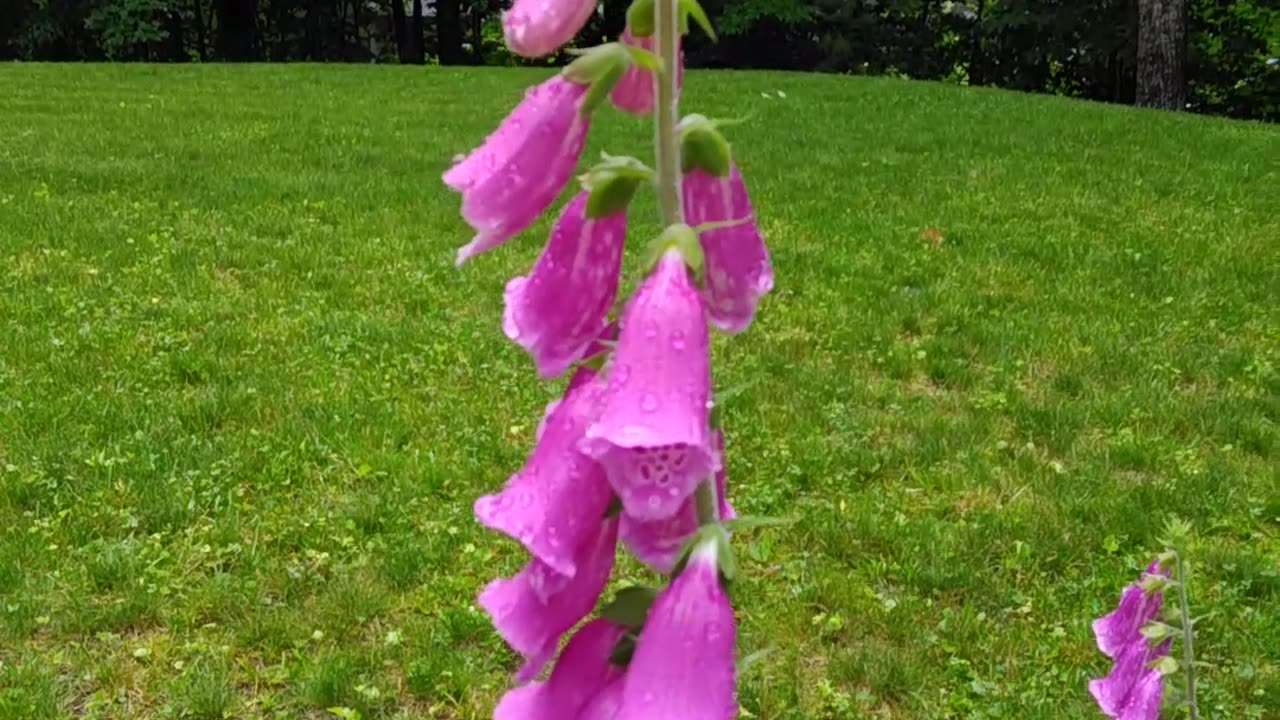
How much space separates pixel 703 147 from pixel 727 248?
0.10 meters

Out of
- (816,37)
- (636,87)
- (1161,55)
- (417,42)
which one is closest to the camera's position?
(636,87)

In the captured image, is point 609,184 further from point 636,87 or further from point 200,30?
point 200,30

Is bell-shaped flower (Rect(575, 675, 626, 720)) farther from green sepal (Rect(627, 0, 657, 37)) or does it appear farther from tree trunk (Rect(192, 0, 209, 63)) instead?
tree trunk (Rect(192, 0, 209, 63))

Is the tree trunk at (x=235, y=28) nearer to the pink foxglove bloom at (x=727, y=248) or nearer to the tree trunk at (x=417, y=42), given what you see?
the tree trunk at (x=417, y=42)

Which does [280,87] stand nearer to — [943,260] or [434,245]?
[434,245]

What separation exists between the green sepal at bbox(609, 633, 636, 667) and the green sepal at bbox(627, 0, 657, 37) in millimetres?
557

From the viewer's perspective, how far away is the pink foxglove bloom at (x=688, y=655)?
1.04 meters

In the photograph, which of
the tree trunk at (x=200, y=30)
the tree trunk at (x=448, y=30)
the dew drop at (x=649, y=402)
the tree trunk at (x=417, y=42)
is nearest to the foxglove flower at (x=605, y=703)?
the dew drop at (x=649, y=402)

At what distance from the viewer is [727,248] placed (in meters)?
1.23

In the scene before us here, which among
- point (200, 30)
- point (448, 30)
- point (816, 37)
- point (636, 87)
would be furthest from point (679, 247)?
point (200, 30)

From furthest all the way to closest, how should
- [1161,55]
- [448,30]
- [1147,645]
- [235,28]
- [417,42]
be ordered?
[417,42] < [448,30] < [235,28] < [1161,55] < [1147,645]

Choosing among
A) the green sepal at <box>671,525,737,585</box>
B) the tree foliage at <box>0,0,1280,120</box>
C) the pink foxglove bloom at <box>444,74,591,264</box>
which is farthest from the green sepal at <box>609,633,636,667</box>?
the tree foliage at <box>0,0,1280,120</box>

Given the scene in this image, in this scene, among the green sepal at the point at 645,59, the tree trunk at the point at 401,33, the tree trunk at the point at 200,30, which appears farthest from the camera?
the tree trunk at the point at 401,33

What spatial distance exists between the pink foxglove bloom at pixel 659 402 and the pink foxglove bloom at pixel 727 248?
5.0 inches
